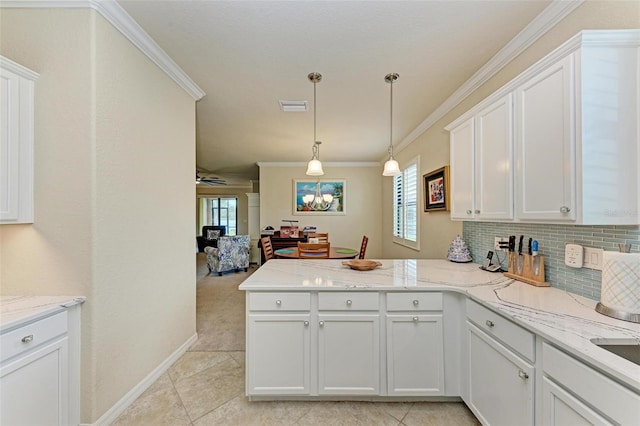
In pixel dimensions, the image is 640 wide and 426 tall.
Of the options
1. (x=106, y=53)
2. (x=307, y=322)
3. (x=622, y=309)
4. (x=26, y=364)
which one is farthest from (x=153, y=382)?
(x=622, y=309)

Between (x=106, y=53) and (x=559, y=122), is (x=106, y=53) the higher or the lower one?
the higher one

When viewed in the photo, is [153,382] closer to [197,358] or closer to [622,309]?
[197,358]

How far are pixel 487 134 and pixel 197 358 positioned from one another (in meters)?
3.05

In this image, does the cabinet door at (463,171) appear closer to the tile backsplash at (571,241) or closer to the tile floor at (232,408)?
the tile backsplash at (571,241)

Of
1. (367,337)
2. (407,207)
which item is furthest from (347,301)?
(407,207)

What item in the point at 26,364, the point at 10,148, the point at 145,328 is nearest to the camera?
the point at 26,364

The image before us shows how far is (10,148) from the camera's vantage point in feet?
4.70

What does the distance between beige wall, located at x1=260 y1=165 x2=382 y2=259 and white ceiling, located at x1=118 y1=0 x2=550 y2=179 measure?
9.69 ft

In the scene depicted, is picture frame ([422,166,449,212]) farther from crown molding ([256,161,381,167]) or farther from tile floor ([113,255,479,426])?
crown molding ([256,161,381,167])

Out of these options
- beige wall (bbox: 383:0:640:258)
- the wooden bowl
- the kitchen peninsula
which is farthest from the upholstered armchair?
the kitchen peninsula

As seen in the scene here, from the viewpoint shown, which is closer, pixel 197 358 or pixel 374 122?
pixel 197 358

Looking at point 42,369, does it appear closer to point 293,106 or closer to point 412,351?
point 412,351

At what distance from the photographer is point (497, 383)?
4.63 ft

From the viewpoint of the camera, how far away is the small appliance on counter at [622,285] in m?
1.11
